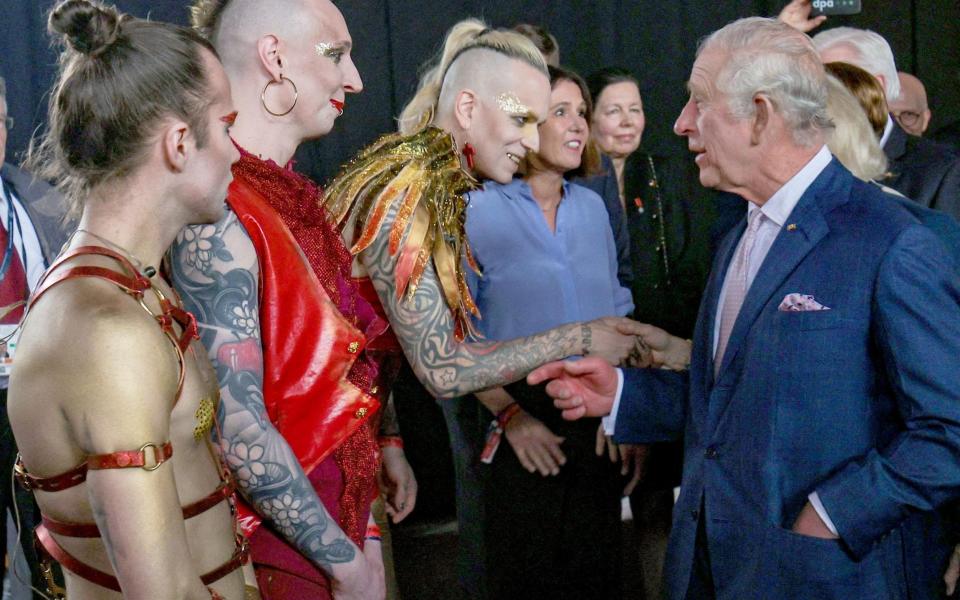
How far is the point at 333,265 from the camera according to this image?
6.41 ft

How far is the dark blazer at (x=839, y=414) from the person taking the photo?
1826 mm

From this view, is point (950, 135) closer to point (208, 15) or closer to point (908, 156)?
point (908, 156)

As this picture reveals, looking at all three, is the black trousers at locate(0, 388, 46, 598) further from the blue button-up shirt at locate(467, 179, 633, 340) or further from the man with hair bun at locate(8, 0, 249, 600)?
the man with hair bun at locate(8, 0, 249, 600)

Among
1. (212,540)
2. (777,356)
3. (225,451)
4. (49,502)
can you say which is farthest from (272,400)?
(777,356)

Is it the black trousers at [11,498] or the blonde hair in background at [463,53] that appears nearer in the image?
the blonde hair in background at [463,53]

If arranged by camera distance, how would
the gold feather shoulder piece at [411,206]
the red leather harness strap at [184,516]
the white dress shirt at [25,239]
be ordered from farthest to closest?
the white dress shirt at [25,239] → the gold feather shoulder piece at [411,206] → the red leather harness strap at [184,516]

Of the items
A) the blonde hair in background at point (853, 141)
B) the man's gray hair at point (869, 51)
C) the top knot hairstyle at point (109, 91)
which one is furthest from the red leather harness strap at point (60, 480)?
the man's gray hair at point (869, 51)

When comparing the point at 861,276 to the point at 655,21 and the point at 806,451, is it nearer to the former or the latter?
the point at 806,451

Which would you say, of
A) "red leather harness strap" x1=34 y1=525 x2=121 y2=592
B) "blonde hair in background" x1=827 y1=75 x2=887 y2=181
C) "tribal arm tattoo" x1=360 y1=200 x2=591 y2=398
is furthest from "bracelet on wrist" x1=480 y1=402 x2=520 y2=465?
"red leather harness strap" x1=34 y1=525 x2=121 y2=592

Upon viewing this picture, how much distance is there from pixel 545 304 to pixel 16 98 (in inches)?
95.7

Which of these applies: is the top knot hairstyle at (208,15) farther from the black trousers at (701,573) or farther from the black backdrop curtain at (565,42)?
the black backdrop curtain at (565,42)

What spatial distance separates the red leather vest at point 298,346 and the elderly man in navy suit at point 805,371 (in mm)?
738

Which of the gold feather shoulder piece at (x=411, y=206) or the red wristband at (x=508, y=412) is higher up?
the gold feather shoulder piece at (x=411, y=206)

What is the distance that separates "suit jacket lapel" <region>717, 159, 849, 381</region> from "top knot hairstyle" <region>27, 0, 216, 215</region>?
1.08 meters
